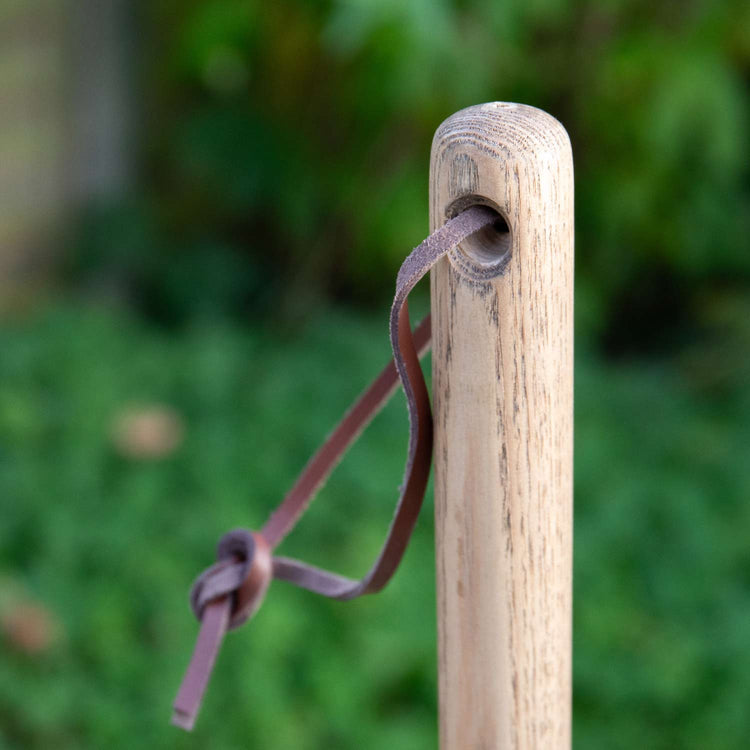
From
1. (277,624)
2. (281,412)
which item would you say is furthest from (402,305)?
(281,412)

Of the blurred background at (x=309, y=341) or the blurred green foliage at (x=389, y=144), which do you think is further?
the blurred green foliage at (x=389, y=144)

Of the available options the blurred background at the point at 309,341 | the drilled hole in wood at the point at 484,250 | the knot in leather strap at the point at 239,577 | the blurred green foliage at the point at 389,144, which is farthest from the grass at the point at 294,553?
the drilled hole in wood at the point at 484,250

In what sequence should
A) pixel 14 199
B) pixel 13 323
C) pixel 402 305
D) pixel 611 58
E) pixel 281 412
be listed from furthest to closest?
pixel 14 199 < pixel 13 323 < pixel 611 58 < pixel 281 412 < pixel 402 305

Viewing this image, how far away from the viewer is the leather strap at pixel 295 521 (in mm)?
418

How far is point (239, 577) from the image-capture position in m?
0.49

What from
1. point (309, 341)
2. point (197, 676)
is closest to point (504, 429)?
point (197, 676)

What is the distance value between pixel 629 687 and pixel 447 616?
94 centimetres

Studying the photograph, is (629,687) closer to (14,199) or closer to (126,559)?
(126,559)

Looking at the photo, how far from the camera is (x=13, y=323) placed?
2135 millimetres

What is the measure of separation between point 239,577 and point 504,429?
0.55ft

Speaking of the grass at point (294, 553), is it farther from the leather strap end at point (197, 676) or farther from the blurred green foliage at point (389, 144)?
the leather strap end at point (197, 676)

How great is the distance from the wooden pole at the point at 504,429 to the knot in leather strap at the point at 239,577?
10cm

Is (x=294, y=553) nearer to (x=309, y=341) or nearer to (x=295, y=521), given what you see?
(x=309, y=341)

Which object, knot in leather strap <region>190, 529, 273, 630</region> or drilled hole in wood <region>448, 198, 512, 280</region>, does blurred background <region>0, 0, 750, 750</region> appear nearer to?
knot in leather strap <region>190, 529, 273, 630</region>
